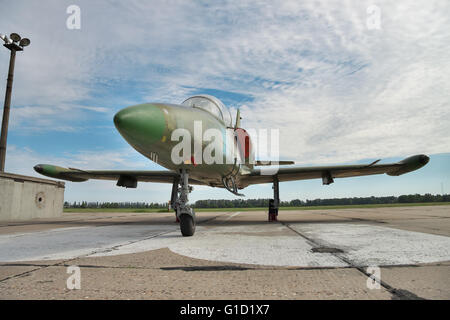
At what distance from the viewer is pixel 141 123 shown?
12.5 ft

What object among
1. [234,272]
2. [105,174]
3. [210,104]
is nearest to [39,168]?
[105,174]

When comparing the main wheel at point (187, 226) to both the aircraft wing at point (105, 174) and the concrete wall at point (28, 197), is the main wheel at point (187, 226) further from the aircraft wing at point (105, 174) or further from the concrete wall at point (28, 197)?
the concrete wall at point (28, 197)

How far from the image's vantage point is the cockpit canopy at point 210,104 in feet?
20.5

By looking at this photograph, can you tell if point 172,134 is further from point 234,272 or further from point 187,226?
point 234,272

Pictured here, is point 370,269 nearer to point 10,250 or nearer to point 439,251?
point 439,251

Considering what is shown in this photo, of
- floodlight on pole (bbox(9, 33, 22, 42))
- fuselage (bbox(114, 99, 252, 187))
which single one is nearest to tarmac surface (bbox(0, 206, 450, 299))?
fuselage (bbox(114, 99, 252, 187))

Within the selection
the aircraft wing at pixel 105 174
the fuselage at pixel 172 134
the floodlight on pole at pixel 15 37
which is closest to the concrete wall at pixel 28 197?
the aircraft wing at pixel 105 174

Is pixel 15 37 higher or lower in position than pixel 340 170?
higher

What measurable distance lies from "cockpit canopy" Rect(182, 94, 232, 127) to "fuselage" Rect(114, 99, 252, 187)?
0.16 m

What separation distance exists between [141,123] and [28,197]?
15.6m

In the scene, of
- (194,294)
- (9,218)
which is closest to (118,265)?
(194,294)

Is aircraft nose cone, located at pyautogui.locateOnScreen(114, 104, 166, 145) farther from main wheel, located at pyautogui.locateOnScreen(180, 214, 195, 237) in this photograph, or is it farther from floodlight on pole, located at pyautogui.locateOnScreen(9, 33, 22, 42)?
floodlight on pole, located at pyautogui.locateOnScreen(9, 33, 22, 42)
